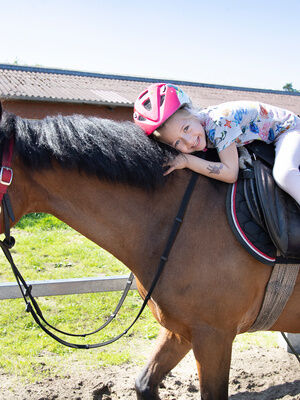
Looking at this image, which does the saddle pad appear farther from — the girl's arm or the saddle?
the girl's arm

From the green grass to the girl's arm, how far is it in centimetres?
218

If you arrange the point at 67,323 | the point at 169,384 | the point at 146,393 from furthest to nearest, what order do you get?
the point at 67,323 → the point at 169,384 → the point at 146,393

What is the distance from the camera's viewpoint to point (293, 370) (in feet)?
11.9

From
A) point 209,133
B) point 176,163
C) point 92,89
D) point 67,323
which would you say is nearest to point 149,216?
point 176,163

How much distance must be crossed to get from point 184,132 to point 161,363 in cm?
146

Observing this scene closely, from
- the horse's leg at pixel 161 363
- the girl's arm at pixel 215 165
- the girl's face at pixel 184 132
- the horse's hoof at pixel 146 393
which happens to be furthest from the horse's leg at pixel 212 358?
the girl's face at pixel 184 132

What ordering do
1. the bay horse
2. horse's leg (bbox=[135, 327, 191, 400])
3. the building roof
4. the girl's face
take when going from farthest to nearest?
the building roof → horse's leg (bbox=[135, 327, 191, 400]) → the girl's face → the bay horse

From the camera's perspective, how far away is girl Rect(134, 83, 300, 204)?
2.18 m

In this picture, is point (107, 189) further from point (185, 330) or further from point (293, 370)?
point (293, 370)

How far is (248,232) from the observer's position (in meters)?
2.13

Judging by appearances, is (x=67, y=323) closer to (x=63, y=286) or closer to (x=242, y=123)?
(x=63, y=286)

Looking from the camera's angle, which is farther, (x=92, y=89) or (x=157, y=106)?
(x=92, y=89)

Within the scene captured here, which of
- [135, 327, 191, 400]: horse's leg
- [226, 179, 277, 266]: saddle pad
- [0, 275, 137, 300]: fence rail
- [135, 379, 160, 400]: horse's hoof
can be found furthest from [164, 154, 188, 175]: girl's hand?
[0, 275, 137, 300]: fence rail

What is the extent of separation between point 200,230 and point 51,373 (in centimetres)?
208
